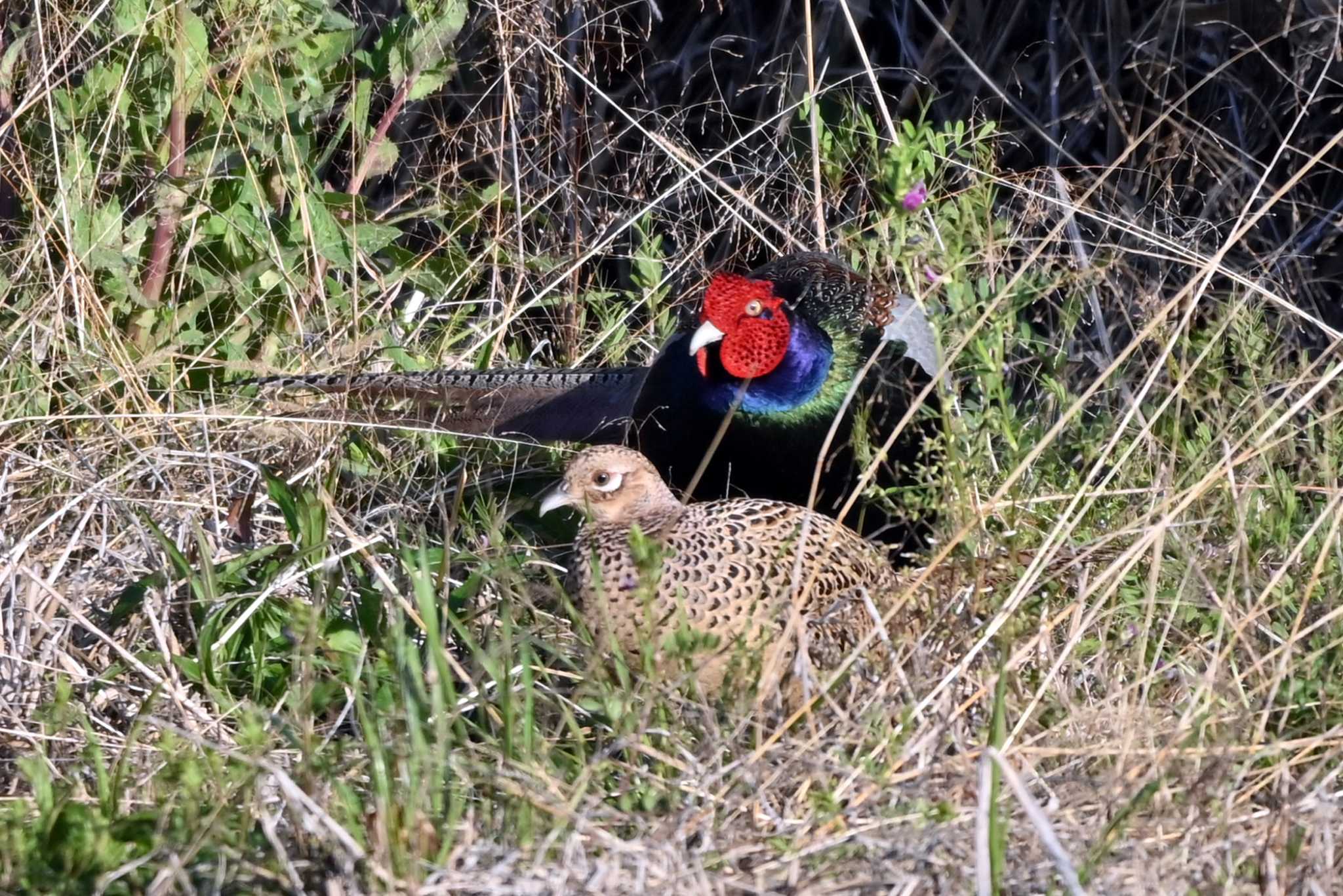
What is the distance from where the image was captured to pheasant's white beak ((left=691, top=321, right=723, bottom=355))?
3059mm

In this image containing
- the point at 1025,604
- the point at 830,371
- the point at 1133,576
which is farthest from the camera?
the point at 830,371

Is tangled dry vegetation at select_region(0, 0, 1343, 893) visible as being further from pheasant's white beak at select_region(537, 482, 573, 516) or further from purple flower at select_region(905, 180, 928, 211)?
pheasant's white beak at select_region(537, 482, 573, 516)

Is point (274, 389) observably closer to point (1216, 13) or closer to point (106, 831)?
point (106, 831)

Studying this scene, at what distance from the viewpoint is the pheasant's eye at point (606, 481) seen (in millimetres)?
2582

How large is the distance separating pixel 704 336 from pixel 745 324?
0.30 feet

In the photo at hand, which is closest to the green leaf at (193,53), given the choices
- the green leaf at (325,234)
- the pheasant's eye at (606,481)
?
the green leaf at (325,234)

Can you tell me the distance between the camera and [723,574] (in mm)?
2328

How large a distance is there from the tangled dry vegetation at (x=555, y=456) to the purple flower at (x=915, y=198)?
0.01m

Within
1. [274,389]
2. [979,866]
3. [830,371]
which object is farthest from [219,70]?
[979,866]

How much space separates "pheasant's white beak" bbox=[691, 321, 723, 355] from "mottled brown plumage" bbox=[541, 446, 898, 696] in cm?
47

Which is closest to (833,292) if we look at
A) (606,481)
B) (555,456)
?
(555,456)

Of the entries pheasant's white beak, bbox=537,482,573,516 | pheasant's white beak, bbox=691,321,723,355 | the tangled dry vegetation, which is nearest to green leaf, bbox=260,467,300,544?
the tangled dry vegetation

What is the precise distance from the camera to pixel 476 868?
67.6 inches

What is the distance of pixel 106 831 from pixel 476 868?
0.43 metres
